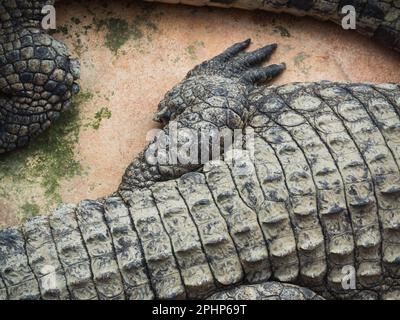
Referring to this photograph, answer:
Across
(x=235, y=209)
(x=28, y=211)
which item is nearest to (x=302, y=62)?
(x=235, y=209)

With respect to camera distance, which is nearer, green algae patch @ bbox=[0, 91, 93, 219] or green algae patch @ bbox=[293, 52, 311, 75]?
green algae patch @ bbox=[0, 91, 93, 219]

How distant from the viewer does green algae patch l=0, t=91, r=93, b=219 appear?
10.8 feet

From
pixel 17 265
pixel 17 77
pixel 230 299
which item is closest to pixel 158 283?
pixel 230 299

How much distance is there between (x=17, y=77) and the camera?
325 centimetres

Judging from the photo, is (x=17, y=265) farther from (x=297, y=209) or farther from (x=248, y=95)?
(x=248, y=95)

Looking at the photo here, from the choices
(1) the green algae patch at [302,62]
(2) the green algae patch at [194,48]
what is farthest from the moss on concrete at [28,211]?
(1) the green algae patch at [302,62]

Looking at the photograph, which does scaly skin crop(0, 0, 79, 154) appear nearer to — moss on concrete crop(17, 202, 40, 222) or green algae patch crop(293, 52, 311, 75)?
moss on concrete crop(17, 202, 40, 222)

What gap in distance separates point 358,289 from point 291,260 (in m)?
0.33

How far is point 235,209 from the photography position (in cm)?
277

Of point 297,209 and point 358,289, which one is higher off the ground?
point 297,209

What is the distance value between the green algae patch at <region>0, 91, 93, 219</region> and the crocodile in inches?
8.8

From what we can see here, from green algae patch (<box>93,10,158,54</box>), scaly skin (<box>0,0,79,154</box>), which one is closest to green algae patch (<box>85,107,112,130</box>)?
scaly skin (<box>0,0,79,154</box>)

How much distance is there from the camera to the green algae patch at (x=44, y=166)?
329 cm

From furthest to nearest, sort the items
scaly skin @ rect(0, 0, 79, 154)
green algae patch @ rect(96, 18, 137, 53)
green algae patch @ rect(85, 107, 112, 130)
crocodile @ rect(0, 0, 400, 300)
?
green algae patch @ rect(96, 18, 137, 53), green algae patch @ rect(85, 107, 112, 130), scaly skin @ rect(0, 0, 79, 154), crocodile @ rect(0, 0, 400, 300)
